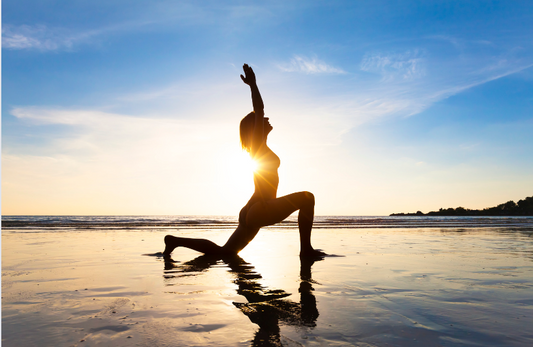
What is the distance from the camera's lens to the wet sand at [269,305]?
6.06 feet

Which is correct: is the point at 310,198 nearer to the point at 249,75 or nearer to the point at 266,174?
the point at 266,174

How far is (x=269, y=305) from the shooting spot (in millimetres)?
2453

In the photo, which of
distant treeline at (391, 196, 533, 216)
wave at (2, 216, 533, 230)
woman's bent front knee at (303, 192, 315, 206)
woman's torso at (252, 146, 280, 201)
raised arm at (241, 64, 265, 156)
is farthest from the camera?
distant treeline at (391, 196, 533, 216)

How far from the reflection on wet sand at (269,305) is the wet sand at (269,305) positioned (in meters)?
0.01

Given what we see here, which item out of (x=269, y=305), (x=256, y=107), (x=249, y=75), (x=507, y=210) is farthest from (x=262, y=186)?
(x=507, y=210)

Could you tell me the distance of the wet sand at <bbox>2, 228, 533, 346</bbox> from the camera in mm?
1847

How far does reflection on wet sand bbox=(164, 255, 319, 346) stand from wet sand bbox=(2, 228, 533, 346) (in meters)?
0.01

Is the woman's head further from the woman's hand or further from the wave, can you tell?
the wave

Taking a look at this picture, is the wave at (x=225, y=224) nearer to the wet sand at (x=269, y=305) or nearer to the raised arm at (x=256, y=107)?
the raised arm at (x=256, y=107)

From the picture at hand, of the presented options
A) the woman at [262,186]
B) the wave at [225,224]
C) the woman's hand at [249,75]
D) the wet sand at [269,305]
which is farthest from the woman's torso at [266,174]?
the wave at [225,224]

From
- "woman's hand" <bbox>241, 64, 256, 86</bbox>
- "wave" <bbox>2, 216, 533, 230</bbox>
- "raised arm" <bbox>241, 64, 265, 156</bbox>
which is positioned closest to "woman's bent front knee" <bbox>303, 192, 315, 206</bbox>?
"raised arm" <bbox>241, 64, 265, 156</bbox>

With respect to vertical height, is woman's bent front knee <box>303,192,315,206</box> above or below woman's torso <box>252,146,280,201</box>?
below

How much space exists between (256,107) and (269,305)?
286 centimetres

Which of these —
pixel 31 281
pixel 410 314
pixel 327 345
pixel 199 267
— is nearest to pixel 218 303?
pixel 327 345
